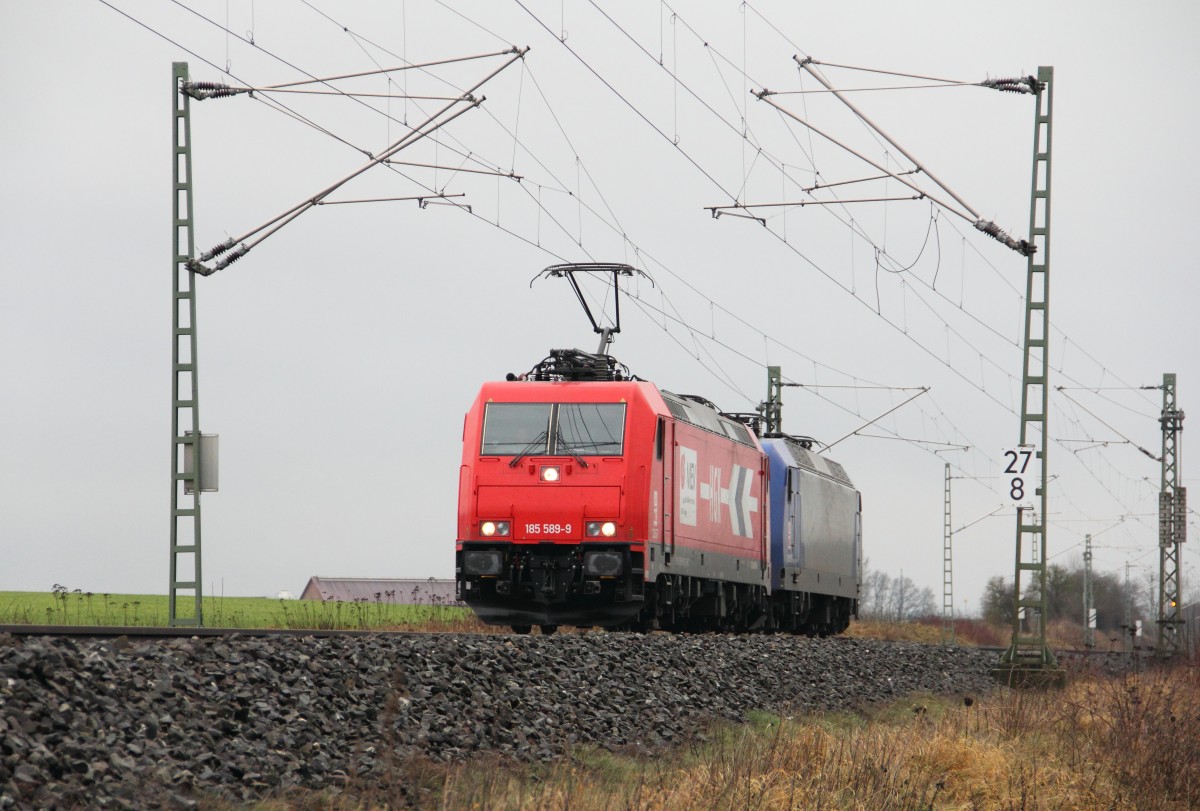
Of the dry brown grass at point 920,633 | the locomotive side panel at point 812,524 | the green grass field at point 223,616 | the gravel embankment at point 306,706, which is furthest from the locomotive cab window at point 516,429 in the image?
the dry brown grass at point 920,633

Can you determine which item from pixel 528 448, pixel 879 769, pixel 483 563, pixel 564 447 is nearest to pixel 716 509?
pixel 564 447

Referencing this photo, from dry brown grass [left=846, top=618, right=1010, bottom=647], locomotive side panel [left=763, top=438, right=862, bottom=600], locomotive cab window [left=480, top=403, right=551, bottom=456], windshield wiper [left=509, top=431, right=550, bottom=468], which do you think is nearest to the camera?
windshield wiper [left=509, top=431, right=550, bottom=468]

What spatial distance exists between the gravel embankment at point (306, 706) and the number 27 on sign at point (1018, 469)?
6539 mm

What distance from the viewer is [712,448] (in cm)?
2400

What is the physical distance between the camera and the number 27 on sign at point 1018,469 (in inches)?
827

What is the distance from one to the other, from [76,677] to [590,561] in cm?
1140

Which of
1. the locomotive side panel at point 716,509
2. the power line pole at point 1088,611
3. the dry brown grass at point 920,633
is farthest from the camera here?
the power line pole at point 1088,611

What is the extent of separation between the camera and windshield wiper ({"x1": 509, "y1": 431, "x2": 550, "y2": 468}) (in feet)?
66.7

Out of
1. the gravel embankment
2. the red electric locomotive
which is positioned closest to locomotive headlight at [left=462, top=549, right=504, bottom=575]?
the red electric locomotive

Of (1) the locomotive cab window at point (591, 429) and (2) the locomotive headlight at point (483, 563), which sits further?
(1) the locomotive cab window at point (591, 429)

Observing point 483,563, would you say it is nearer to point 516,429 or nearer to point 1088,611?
point 516,429

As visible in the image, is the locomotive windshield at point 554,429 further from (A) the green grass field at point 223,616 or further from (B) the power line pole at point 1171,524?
(B) the power line pole at point 1171,524

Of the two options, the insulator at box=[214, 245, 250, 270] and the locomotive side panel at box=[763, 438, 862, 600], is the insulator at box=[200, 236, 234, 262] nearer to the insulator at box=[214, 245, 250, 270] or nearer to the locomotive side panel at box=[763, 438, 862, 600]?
the insulator at box=[214, 245, 250, 270]

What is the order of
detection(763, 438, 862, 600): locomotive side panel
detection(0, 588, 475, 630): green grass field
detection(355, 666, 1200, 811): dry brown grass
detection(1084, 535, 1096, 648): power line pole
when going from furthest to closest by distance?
detection(1084, 535, 1096, 648): power line pole, detection(763, 438, 862, 600): locomotive side panel, detection(0, 588, 475, 630): green grass field, detection(355, 666, 1200, 811): dry brown grass
